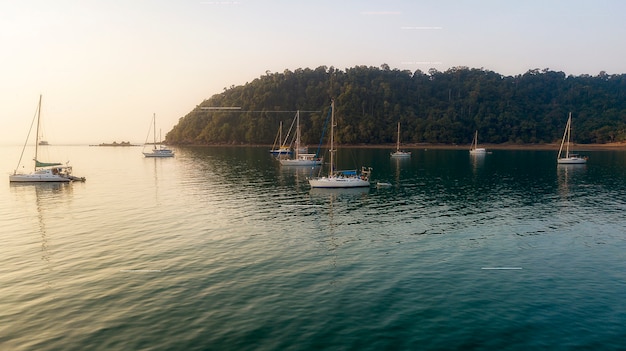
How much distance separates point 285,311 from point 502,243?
25.0 meters

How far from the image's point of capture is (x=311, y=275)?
29375 millimetres

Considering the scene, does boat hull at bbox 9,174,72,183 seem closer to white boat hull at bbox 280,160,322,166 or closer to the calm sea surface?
the calm sea surface

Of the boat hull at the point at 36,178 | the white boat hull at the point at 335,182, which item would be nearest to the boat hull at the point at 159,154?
the boat hull at the point at 36,178

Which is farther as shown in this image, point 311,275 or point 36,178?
point 36,178

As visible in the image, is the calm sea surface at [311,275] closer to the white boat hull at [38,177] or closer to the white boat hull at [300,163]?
the white boat hull at [38,177]

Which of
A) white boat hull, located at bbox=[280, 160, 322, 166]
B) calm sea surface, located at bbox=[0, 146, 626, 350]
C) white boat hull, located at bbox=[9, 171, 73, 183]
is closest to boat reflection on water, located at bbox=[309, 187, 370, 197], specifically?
calm sea surface, located at bbox=[0, 146, 626, 350]

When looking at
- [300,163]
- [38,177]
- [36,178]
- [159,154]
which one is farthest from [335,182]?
[159,154]

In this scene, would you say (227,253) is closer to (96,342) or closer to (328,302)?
(328,302)

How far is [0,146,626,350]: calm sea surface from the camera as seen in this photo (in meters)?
20.6

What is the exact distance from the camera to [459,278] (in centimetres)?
2892

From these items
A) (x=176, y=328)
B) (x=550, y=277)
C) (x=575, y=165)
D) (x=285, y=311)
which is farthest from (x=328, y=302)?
(x=575, y=165)

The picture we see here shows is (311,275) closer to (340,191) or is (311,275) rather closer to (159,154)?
(340,191)

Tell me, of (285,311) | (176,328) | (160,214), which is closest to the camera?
(176,328)

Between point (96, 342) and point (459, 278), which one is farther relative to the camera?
point (459, 278)
